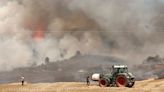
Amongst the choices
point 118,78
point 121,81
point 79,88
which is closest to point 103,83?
point 118,78

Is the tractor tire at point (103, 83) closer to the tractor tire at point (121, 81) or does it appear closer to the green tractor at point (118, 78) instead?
the green tractor at point (118, 78)

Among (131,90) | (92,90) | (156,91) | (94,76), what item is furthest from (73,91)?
(94,76)

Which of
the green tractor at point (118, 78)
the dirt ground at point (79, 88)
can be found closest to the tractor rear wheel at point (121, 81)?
the green tractor at point (118, 78)

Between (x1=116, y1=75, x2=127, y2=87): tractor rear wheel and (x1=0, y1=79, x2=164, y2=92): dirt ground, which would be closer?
(x1=0, y1=79, x2=164, y2=92): dirt ground

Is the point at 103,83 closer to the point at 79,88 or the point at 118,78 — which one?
the point at 118,78

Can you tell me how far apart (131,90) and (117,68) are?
11.5 m

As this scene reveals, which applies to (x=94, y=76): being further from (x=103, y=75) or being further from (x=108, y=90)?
(x=108, y=90)

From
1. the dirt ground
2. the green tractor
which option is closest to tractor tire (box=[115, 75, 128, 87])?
the green tractor

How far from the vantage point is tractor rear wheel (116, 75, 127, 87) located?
63312mm

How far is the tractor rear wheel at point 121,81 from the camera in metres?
63.3

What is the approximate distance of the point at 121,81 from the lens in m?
63.9

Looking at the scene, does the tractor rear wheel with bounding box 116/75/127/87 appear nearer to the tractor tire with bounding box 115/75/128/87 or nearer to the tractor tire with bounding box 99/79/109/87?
the tractor tire with bounding box 115/75/128/87

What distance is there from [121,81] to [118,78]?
0.76m

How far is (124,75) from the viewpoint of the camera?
209 ft
